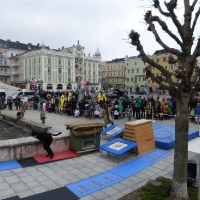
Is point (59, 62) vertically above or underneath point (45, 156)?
above

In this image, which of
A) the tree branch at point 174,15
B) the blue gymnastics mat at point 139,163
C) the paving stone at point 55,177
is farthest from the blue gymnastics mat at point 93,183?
the tree branch at point 174,15

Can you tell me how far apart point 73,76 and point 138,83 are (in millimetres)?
25750

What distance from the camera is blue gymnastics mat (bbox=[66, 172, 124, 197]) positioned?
219 inches

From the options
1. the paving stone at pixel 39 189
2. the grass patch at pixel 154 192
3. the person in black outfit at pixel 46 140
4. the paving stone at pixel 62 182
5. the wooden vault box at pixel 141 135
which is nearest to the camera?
the grass patch at pixel 154 192

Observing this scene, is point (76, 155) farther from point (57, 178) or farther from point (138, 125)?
point (138, 125)

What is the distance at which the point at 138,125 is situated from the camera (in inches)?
346

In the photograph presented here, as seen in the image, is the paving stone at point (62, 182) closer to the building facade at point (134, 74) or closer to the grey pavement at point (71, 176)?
the grey pavement at point (71, 176)

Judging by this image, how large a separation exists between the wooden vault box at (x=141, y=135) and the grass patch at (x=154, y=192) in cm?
291

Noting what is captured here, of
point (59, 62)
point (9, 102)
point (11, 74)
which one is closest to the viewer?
point (9, 102)

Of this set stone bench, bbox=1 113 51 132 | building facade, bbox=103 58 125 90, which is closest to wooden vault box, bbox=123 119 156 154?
stone bench, bbox=1 113 51 132

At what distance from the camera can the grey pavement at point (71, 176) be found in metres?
5.48

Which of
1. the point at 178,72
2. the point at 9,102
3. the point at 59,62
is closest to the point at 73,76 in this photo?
the point at 59,62

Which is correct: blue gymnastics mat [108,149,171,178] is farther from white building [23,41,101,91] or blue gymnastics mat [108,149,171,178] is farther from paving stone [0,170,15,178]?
white building [23,41,101,91]

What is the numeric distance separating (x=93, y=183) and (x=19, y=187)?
2040mm
